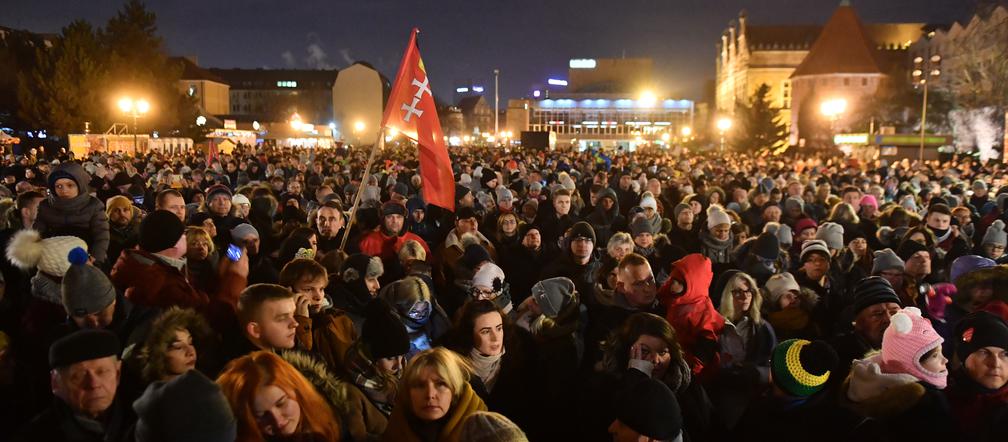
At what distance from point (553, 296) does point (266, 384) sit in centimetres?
219

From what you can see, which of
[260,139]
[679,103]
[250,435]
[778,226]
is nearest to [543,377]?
[250,435]

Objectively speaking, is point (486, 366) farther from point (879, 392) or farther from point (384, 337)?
point (879, 392)

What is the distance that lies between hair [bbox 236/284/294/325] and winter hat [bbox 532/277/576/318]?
1675 mm

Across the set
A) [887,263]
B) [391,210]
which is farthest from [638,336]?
[391,210]

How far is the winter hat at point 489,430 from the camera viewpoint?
250 cm

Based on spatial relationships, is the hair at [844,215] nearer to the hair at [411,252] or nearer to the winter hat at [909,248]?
the winter hat at [909,248]

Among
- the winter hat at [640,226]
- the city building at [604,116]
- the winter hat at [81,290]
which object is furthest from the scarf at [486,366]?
the city building at [604,116]

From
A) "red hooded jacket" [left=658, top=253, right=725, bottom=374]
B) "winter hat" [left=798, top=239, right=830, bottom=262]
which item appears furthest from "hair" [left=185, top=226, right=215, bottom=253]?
"winter hat" [left=798, top=239, right=830, bottom=262]

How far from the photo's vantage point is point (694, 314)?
464cm

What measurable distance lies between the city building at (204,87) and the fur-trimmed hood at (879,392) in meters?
89.9

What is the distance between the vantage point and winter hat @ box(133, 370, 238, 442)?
94.7 inches

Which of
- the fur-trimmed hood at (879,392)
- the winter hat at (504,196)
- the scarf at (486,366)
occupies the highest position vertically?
the winter hat at (504,196)

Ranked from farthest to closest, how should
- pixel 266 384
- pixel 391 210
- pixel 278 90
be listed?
pixel 278 90
pixel 391 210
pixel 266 384

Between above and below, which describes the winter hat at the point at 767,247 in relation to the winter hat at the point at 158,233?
A: below
